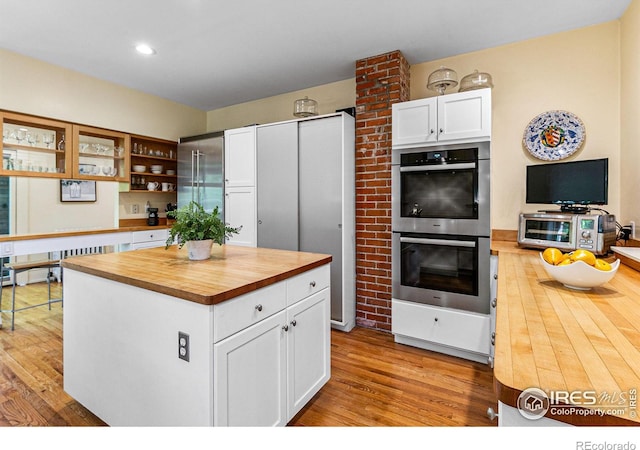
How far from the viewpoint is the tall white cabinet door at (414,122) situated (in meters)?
2.64

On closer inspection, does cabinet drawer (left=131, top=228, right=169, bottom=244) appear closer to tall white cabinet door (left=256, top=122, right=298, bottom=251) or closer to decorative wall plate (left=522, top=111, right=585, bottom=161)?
tall white cabinet door (left=256, top=122, right=298, bottom=251)

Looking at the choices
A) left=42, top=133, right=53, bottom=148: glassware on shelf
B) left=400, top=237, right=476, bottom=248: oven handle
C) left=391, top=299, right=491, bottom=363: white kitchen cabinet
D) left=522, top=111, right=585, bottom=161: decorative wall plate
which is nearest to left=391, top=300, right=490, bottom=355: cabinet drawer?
left=391, top=299, right=491, bottom=363: white kitchen cabinet

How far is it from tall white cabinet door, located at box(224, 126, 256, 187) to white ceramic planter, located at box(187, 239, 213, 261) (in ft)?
6.03

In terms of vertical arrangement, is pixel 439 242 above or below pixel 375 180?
below

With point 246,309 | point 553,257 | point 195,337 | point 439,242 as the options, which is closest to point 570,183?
point 439,242

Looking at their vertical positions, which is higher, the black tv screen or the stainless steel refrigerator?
the stainless steel refrigerator

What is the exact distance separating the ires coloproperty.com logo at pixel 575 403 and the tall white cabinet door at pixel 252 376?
1.02 m

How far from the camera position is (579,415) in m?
0.56

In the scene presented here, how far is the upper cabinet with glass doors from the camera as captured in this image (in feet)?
10.5

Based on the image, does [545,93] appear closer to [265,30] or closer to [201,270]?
[265,30]

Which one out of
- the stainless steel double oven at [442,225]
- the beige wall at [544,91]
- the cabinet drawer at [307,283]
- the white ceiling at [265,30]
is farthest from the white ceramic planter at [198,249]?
the beige wall at [544,91]

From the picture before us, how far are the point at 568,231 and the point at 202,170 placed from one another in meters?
3.86

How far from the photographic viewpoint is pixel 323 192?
315cm

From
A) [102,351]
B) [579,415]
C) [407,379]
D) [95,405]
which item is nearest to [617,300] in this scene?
[579,415]
